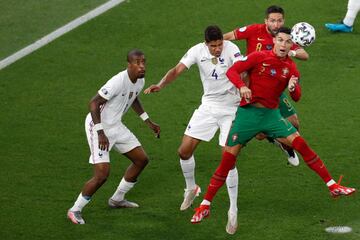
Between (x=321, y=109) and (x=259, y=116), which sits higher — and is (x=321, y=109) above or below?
below

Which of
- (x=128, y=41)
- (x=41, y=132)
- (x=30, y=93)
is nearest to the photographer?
(x=41, y=132)

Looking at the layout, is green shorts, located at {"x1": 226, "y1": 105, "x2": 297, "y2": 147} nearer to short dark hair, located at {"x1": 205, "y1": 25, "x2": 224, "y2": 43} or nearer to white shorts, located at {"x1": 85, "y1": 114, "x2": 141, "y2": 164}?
short dark hair, located at {"x1": 205, "y1": 25, "x2": 224, "y2": 43}

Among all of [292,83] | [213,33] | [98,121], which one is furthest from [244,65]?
[98,121]

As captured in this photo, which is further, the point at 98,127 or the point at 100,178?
the point at 100,178

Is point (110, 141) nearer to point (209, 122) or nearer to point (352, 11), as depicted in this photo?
point (209, 122)

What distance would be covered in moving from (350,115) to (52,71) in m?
5.69

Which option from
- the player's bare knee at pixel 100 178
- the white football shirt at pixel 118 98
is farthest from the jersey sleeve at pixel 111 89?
the player's bare knee at pixel 100 178

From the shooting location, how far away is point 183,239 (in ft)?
44.0

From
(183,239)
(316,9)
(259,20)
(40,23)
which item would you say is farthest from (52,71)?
(183,239)

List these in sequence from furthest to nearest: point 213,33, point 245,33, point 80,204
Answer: point 245,33 → point 80,204 → point 213,33

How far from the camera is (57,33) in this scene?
843 inches

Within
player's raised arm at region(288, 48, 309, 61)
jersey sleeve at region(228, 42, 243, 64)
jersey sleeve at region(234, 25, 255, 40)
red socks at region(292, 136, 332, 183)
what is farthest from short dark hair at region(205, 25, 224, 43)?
red socks at region(292, 136, 332, 183)

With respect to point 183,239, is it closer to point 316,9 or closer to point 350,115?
point 350,115

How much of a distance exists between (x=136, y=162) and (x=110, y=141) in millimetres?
497
